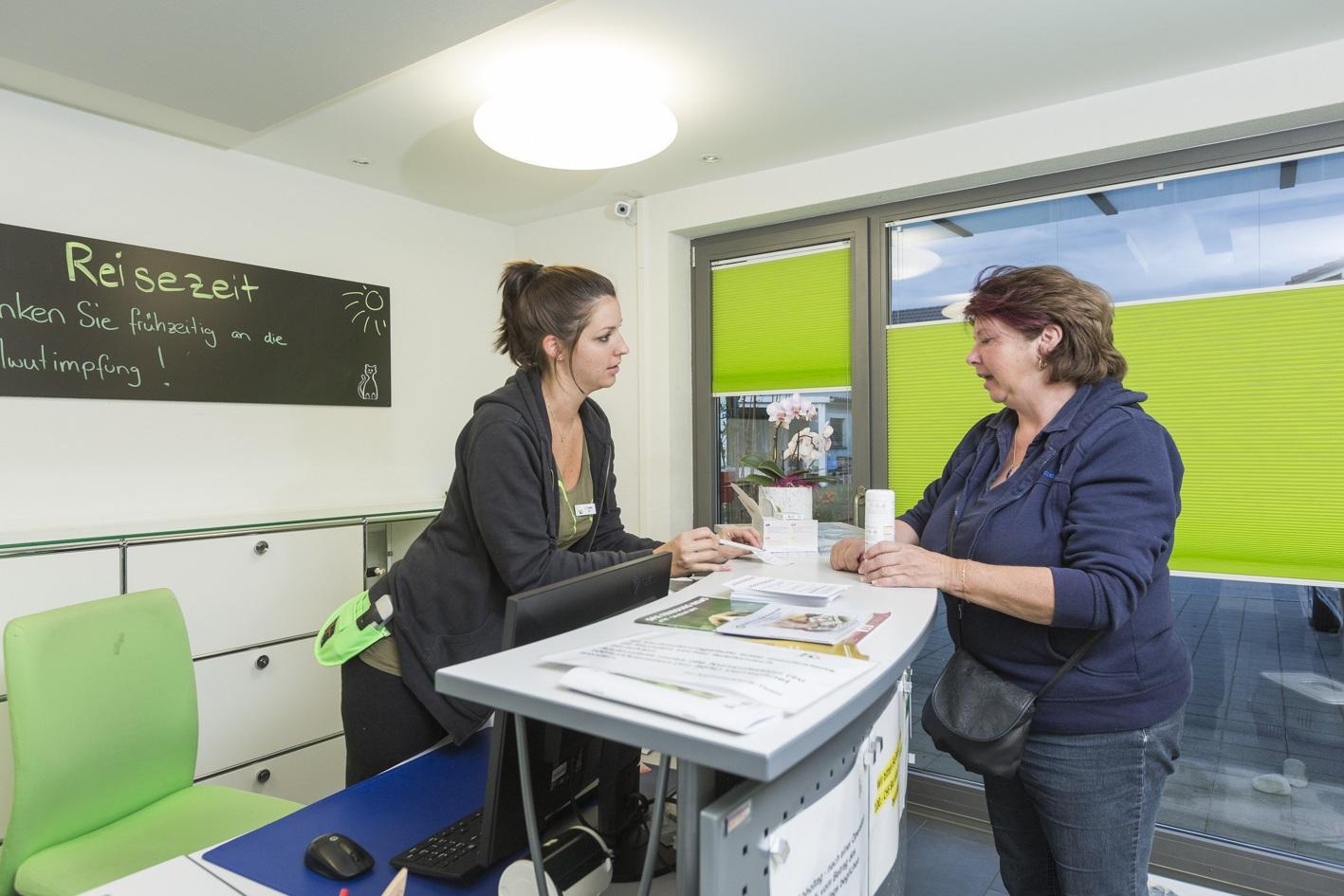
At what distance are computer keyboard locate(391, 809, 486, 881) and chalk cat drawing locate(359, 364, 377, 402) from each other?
2.73m

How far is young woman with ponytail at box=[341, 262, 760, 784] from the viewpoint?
1.43 metres

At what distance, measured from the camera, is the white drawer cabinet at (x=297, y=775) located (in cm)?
272

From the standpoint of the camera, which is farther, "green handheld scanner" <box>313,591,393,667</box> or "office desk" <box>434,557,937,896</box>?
"green handheld scanner" <box>313,591,393,667</box>

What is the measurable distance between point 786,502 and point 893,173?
189 cm

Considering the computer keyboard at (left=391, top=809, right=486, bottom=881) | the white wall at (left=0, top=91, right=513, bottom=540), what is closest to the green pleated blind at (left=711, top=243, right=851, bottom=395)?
the white wall at (left=0, top=91, right=513, bottom=540)

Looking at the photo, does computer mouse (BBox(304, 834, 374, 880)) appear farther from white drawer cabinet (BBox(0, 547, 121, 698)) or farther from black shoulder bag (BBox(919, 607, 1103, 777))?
white drawer cabinet (BBox(0, 547, 121, 698))

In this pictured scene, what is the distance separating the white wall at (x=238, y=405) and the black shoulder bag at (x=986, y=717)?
2507 millimetres

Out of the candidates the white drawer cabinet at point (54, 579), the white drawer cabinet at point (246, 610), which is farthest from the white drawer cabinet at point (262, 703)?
the white drawer cabinet at point (54, 579)

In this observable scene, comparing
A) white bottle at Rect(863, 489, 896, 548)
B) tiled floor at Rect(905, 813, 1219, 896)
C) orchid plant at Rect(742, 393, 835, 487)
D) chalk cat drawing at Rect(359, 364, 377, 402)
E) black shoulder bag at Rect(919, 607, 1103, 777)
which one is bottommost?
tiled floor at Rect(905, 813, 1219, 896)

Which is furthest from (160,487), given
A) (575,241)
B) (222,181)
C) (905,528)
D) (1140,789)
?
(1140,789)

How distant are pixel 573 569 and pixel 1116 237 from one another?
242 cm

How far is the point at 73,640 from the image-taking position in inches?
69.7

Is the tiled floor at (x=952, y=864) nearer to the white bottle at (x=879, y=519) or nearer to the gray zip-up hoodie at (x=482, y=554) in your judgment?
the white bottle at (x=879, y=519)

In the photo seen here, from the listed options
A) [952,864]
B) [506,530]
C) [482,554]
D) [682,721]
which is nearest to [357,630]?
[482,554]
